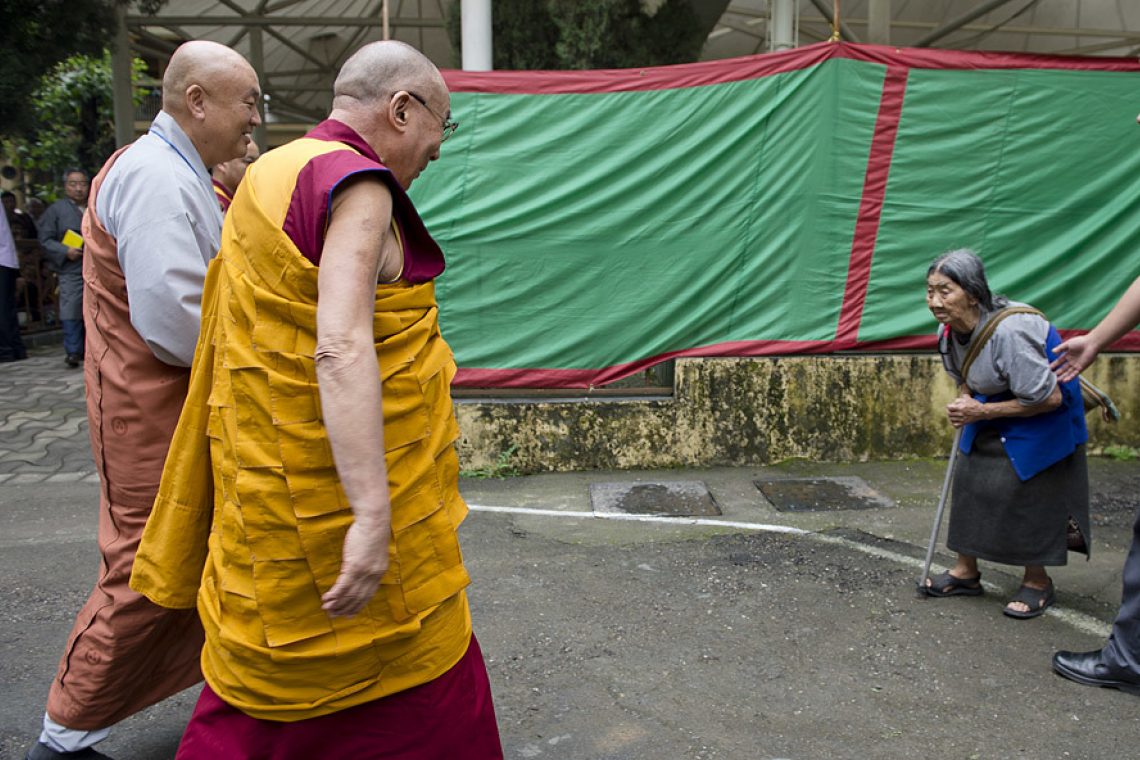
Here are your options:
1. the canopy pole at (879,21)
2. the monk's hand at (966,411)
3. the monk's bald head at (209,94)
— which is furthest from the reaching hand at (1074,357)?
the canopy pole at (879,21)

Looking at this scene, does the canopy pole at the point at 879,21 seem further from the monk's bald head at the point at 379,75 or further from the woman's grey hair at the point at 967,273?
the monk's bald head at the point at 379,75

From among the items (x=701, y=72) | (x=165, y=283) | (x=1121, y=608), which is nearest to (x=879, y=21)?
(x=701, y=72)

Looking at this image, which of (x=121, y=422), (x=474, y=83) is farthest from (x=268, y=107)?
(x=121, y=422)

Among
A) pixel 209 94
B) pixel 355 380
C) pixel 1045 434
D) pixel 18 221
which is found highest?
pixel 18 221

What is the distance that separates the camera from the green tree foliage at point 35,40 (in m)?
9.12

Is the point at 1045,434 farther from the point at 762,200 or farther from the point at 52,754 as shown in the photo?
the point at 52,754

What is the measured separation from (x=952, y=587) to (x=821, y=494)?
1.49m

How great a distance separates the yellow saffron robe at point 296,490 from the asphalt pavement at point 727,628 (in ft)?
3.84

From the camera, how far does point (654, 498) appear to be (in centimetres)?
566

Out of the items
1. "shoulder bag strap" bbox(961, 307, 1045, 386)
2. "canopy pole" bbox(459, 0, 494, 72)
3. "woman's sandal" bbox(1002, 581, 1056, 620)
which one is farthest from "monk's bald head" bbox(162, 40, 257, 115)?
"canopy pole" bbox(459, 0, 494, 72)

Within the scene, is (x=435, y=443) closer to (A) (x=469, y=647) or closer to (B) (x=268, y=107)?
(A) (x=469, y=647)

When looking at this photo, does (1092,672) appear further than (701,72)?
No

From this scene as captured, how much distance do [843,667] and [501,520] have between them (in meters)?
2.17

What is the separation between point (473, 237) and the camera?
20.1 feet
